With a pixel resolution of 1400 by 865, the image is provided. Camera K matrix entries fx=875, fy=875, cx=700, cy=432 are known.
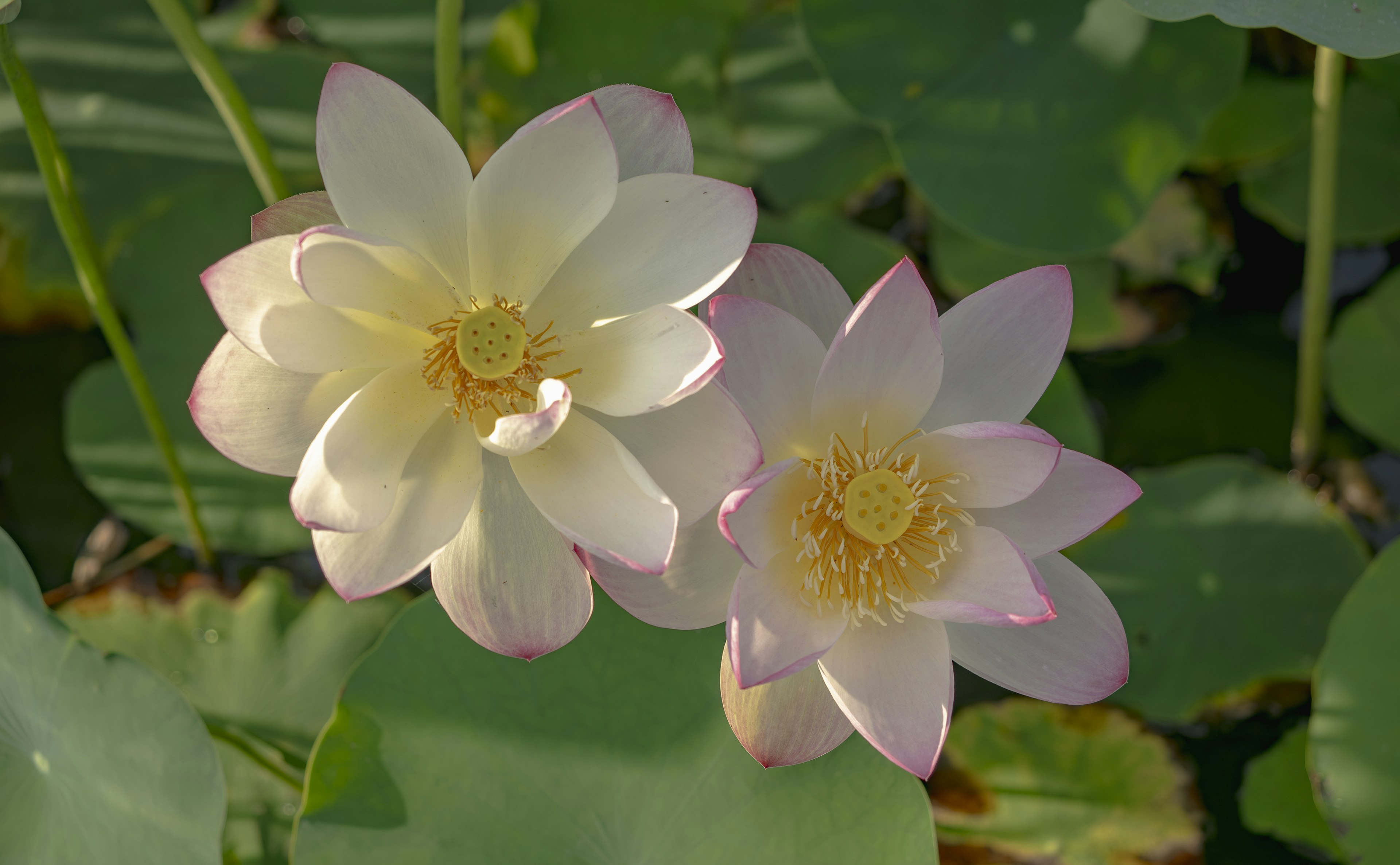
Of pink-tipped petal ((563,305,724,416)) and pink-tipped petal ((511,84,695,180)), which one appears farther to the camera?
pink-tipped petal ((511,84,695,180))

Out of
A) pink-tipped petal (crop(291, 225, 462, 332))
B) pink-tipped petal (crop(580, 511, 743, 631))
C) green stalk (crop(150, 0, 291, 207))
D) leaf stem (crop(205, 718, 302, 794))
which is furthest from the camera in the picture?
leaf stem (crop(205, 718, 302, 794))

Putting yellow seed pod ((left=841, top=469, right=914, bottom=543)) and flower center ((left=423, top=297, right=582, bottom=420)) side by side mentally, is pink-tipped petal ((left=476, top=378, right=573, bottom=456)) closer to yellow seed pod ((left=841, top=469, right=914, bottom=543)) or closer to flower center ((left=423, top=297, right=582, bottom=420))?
flower center ((left=423, top=297, right=582, bottom=420))

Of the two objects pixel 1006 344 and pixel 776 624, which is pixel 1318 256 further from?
pixel 776 624

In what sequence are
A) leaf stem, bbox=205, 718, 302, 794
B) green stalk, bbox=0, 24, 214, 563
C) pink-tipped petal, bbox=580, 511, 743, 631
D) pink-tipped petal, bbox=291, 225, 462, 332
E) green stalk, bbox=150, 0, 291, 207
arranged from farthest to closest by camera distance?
leaf stem, bbox=205, 718, 302, 794, green stalk, bbox=150, 0, 291, 207, green stalk, bbox=0, 24, 214, 563, pink-tipped petal, bbox=580, 511, 743, 631, pink-tipped petal, bbox=291, 225, 462, 332

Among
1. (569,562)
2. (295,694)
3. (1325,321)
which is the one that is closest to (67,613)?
(295,694)

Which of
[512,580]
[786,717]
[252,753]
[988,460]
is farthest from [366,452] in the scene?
[252,753]

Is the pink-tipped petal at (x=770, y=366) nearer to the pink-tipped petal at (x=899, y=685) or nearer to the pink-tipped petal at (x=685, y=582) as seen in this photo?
the pink-tipped petal at (x=685, y=582)

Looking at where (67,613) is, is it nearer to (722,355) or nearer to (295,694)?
(295,694)

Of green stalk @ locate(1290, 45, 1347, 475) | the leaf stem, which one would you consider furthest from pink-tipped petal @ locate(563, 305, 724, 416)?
green stalk @ locate(1290, 45, 1347, 475)
